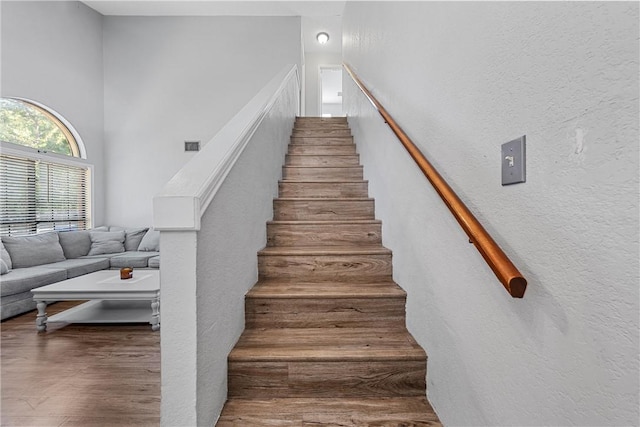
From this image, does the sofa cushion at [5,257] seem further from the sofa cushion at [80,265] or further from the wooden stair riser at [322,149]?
the wooden stair riser at [322,149]

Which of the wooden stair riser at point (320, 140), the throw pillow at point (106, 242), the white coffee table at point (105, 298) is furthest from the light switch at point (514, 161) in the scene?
the throw pillow at point (106, 242)

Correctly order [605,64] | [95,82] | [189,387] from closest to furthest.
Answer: [605,64]
[189,387]
[95,82]

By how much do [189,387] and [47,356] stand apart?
6.69ft

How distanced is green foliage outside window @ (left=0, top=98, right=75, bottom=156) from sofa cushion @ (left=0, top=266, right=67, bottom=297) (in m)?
1.79

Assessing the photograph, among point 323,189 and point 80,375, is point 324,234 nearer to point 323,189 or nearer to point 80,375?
point 323,189

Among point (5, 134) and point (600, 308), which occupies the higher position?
point (5, 134)

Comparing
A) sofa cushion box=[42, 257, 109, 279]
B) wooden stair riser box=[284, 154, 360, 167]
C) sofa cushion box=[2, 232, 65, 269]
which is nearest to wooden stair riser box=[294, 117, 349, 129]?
wooden stair riser box=[284, 154, 360, 167]

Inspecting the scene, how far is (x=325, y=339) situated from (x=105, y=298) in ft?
7.53

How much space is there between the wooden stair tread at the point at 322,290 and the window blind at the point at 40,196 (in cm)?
414

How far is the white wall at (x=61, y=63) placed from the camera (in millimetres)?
4059

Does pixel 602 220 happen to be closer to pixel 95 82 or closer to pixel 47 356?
pixel 47 356

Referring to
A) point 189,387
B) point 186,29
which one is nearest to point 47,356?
point 189,387

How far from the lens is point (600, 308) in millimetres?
583

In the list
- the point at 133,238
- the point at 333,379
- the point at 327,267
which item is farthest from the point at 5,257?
the point at 333,379
